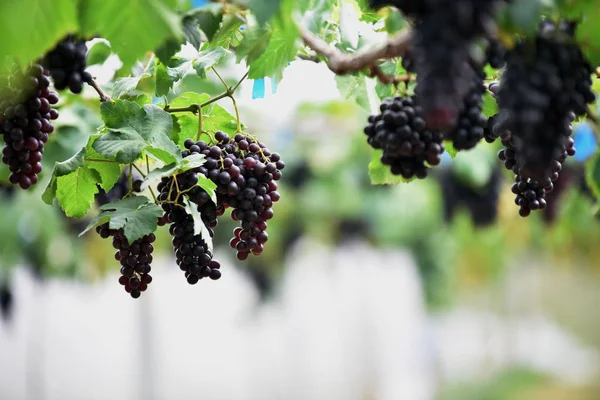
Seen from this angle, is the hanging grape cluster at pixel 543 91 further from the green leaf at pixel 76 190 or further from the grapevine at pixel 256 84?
the green leaf at pixel 76 190

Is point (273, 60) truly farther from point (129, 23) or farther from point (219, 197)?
point (129, 23)

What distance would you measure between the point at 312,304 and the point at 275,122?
3.13 metres

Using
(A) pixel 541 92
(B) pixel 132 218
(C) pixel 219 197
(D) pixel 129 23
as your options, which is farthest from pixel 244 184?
(A) pixel 541 92

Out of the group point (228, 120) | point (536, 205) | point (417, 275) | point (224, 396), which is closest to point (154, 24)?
point (228, 120)

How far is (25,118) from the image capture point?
125 cm

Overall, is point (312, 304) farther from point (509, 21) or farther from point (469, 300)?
point (509, 21)

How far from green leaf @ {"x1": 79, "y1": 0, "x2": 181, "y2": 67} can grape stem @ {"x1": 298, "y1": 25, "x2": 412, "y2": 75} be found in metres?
0.18

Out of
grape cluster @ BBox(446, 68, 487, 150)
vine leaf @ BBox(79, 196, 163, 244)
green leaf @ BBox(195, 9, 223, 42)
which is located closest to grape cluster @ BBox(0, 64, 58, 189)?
vine leaf @ BBox(79, 196, 163, 244)

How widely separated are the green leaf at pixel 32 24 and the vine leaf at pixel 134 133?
0.33 meters

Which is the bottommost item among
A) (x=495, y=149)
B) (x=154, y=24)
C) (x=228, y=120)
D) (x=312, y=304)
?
(x=154, y=24)

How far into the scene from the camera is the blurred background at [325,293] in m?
4.47

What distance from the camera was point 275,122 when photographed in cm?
483

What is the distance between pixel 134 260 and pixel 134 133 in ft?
0.68

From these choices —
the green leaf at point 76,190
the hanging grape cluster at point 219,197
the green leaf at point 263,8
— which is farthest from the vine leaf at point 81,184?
the green leaf at point 263,8
